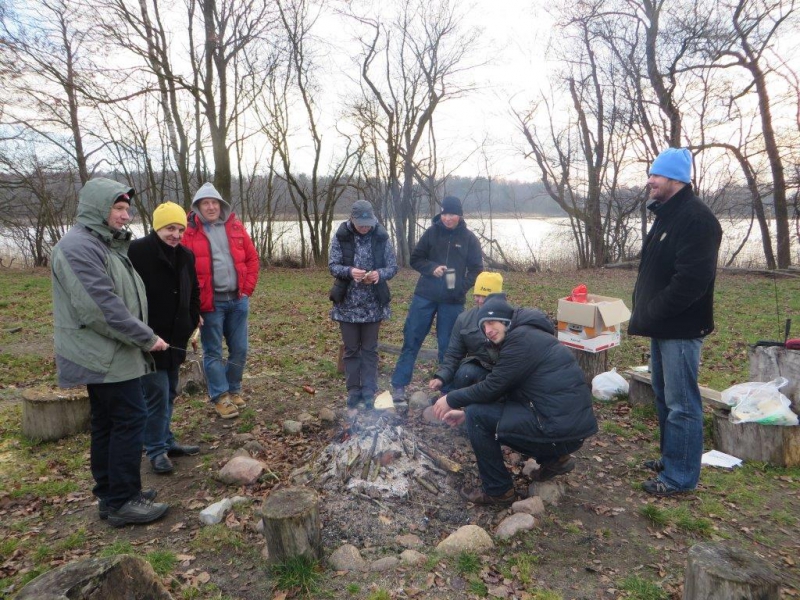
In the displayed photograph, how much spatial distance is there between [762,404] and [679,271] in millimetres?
1564

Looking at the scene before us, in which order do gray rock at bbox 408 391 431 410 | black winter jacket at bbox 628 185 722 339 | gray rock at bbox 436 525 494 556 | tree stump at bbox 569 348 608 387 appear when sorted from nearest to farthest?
gray rock at bbox 436 525 494 556 → black winter jacket at bbox 628 185 722 339 → gray rock at bbox 408 391 431 410 → tree stump at bbox 569 348 608 387

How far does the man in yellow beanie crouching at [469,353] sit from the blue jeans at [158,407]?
1.92 meters

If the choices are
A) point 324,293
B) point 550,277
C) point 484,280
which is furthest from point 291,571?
point 550,277

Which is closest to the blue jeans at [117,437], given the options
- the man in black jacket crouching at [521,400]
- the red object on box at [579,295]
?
the man in black jacket crouching at [521,400]

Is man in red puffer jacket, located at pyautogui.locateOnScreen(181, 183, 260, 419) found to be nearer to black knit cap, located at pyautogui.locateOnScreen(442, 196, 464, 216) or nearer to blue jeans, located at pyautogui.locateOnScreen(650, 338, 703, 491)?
black knit cap, located at pyautogui.locateOnScreen(442, 196, 464, 216)

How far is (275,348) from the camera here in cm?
710

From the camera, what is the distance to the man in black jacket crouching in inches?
118

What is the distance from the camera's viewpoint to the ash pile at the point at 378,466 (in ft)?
11.0

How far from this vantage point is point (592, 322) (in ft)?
15.8

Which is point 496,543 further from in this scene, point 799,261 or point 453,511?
point 799,261

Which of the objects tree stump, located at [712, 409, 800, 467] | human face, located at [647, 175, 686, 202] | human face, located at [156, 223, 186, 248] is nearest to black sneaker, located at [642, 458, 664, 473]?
tree stump, located at [712, 409, 800, 467]

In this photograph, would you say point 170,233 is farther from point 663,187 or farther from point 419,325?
point 663,187

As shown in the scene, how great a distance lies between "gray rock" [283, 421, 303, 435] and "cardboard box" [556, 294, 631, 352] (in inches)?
108

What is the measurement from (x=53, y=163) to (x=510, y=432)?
70.3ft
